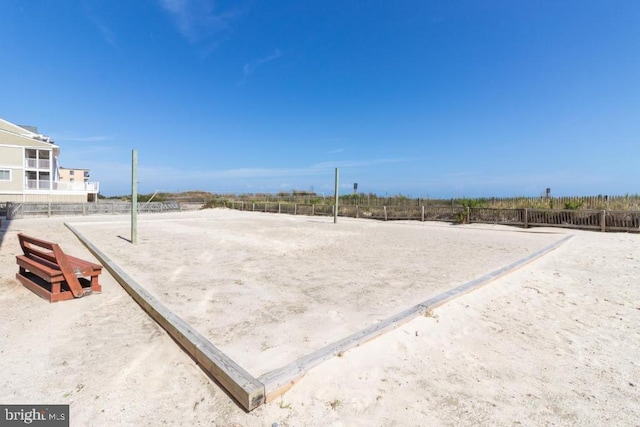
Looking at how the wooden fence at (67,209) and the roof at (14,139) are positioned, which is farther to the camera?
the roof at (14,139)

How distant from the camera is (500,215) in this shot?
1559cm

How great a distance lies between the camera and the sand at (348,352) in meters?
2.17

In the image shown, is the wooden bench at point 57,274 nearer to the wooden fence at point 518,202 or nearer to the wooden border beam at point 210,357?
the wooden border beam at point 210,357

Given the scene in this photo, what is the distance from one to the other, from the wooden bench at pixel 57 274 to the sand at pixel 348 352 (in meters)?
0.16

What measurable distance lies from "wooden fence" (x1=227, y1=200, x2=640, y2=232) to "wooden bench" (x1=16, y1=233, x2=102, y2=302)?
1645 centimetres

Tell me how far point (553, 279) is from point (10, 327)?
7962 mm

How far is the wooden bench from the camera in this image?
418 centimetres

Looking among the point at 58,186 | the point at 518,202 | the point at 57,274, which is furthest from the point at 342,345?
the point at 58,186

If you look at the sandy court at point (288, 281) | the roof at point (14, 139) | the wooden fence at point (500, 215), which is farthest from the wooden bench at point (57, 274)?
the roof at point (14, 139)

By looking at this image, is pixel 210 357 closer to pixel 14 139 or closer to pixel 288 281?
pixel 288 281

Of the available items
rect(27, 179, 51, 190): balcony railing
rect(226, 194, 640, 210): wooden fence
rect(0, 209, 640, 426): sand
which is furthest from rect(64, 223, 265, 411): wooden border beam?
rect(27, 179, 51, 190): balcony railing

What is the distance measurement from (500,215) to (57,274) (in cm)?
1715

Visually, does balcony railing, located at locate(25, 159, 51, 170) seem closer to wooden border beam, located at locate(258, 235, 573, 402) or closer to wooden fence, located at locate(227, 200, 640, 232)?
wooden fence, located at locate(227, 200, 640, 232)

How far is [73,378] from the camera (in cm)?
249
